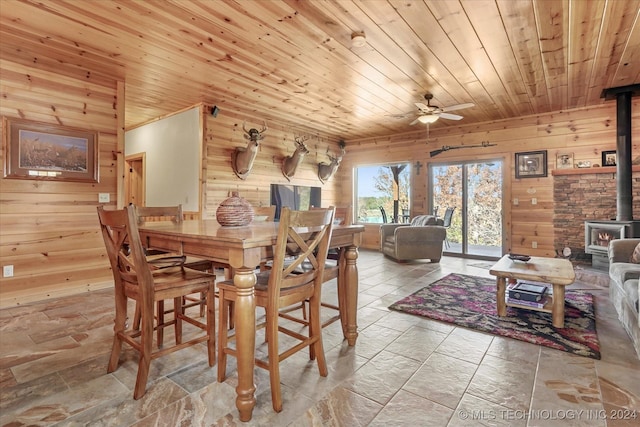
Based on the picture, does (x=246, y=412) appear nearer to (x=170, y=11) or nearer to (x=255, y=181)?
(x=170, y=11)

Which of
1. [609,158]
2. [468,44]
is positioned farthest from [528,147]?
[468,44]

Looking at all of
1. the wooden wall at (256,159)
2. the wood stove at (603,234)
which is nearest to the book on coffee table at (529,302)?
the wood stove at (603,234)

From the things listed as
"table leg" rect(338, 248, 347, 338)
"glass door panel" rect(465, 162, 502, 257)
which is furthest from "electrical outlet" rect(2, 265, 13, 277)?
"glass door panel" rect(465, 162, 502, 257)

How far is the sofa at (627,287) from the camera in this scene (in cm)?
223

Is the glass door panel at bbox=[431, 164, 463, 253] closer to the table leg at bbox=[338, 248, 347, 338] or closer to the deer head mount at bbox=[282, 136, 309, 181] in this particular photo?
the deer head mount at bbox=[282, 136, 309, 181]

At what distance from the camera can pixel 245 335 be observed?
157 centimetres

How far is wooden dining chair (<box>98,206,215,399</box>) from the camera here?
168 centimetres

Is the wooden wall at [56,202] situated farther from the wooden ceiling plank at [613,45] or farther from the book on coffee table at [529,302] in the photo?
the wooden ceiling plank at [613,45]

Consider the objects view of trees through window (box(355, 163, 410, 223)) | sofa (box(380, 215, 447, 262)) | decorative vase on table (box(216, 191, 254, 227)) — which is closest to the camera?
decorative vase on table (box(216, 191, 254, 227))

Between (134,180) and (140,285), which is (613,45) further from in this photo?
(134,180)

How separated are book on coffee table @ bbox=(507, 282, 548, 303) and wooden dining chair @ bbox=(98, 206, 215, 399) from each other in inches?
106

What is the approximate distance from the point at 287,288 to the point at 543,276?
7.48 ft

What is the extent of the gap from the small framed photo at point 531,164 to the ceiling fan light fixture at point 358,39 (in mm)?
4273

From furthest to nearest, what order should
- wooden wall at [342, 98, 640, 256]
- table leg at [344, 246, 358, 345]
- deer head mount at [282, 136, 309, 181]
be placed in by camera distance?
deer head mount at [282, 136, 309, 181] < wooden wall at [342, 98, 640, 256] < table leg at [344, 246, 358, 345]
